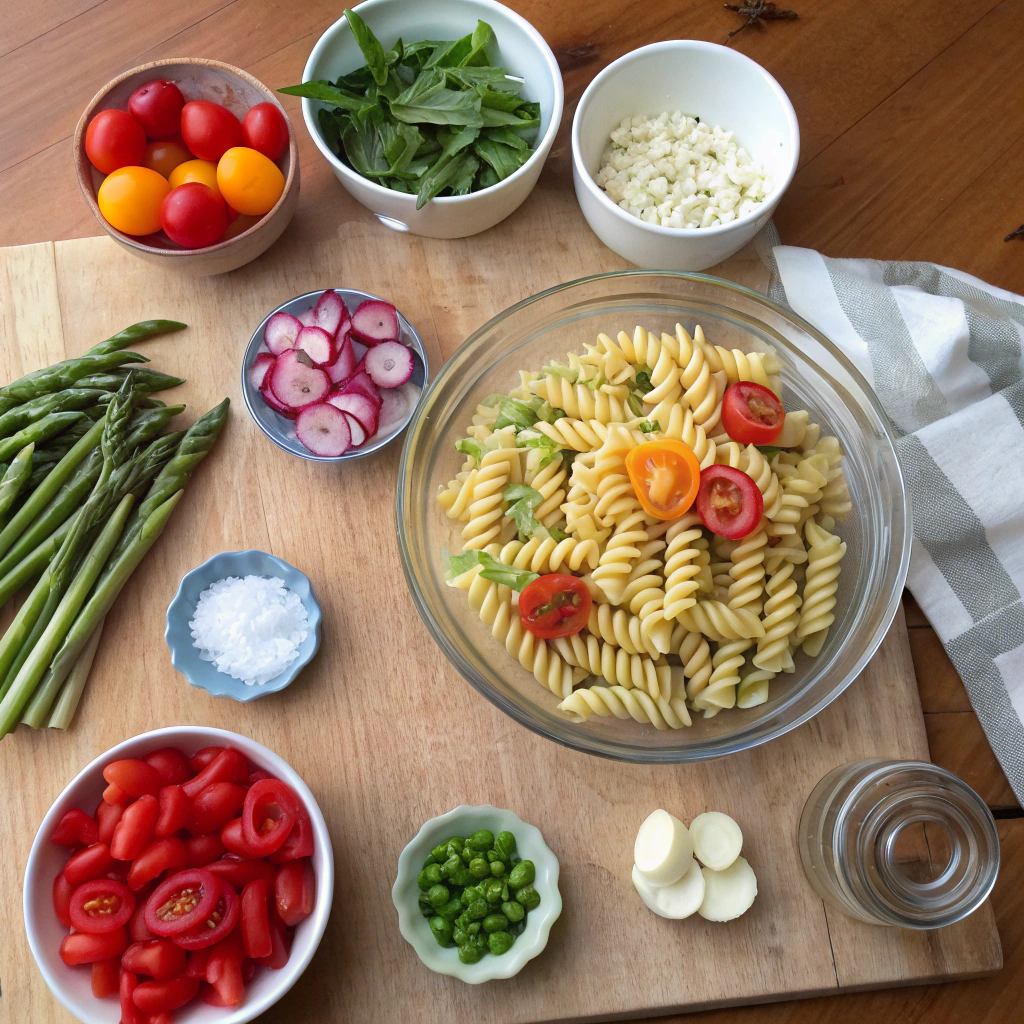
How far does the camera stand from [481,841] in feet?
9.17

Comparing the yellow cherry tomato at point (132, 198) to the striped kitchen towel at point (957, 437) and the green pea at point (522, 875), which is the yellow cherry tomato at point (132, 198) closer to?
the striped kitchen towel at point (957, 437)

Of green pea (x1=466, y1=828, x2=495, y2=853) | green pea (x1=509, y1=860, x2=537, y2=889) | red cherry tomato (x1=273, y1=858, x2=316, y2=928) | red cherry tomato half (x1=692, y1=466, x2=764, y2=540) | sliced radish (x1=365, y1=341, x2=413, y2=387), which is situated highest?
sliced radish (x1=365, y1=341, x2=413, y2=387)

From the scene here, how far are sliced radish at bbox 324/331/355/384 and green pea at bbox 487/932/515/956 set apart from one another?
1834 millimetres

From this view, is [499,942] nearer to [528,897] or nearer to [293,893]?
[528,897]

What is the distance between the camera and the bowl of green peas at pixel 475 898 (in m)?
2.75

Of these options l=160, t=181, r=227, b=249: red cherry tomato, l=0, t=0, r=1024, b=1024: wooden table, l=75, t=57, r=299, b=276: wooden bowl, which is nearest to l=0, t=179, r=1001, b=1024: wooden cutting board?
l=75, t=57, r=299, b=276: wooden bowl

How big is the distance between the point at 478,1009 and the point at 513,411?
6.15 ft

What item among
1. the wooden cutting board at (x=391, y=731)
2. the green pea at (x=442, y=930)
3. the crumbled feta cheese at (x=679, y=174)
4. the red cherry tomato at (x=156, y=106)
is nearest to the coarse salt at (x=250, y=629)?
the wooden cutting board at (x=391, y=731)

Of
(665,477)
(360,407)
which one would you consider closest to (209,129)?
(360,407)

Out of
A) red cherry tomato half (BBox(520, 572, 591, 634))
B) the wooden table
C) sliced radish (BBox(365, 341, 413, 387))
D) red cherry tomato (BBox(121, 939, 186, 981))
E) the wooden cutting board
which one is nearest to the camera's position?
red cherry tomato (BBox(121, 939, 186, 981))

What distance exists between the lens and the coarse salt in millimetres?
2906

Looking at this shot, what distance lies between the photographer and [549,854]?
112 inches

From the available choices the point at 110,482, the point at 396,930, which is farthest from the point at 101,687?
the point at 396,930

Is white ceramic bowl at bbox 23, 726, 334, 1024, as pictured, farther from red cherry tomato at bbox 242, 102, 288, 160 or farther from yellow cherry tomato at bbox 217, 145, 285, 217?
red cherry tomato at bbox 242, 102, 288, 160
